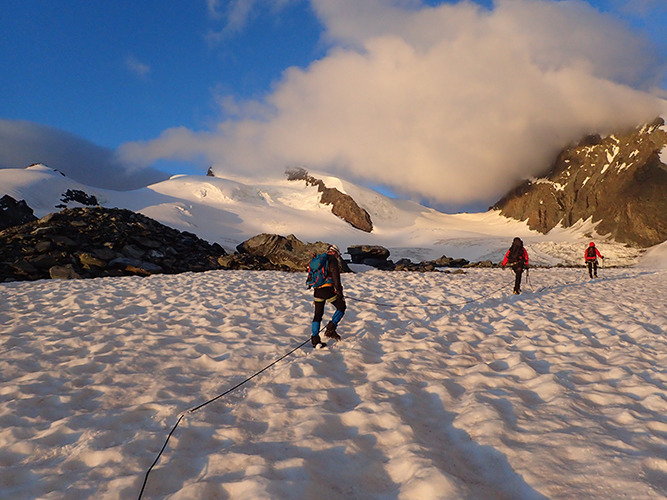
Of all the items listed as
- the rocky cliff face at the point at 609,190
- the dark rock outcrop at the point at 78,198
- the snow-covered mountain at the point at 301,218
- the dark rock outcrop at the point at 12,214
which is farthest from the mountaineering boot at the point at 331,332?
the rocky cliff face at the point at 609,190

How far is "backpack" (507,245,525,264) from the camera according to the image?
12203 mm

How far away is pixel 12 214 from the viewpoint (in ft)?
93.7

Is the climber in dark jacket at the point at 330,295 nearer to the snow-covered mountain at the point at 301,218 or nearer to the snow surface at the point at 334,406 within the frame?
the snow surface at the point at 334,406

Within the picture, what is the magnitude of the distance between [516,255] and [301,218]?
8479cm

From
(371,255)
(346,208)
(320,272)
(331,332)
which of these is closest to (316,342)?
(331,332)

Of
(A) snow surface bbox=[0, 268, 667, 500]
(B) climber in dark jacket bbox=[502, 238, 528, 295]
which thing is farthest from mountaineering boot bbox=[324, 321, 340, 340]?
(B) climber in dark jacket bbox=[502, 238, 528, 295]

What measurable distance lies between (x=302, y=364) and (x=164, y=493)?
9.14ft

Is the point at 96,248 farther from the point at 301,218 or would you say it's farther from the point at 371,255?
the point at 301,218

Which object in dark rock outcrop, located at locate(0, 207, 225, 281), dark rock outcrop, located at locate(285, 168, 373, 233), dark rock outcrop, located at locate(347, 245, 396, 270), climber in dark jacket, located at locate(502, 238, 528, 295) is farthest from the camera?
dark rock outcrop, located at locate(285, 168, 373, 233)

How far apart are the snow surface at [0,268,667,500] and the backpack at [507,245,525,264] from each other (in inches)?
167

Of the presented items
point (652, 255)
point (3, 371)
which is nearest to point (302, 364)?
point (3, 371)

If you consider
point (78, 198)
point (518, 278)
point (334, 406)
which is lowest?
point (334, 406)

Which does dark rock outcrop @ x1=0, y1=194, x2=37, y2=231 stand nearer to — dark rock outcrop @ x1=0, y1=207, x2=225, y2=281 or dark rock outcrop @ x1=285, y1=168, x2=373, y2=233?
dark rock outcrop @ x1=0, y1=207, x2=225, y2=281

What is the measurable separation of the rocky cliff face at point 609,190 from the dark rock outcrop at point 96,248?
259 ft
